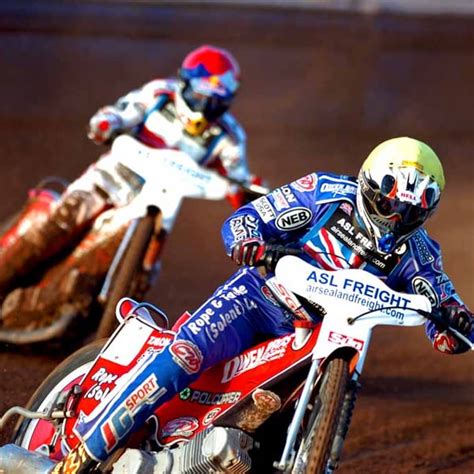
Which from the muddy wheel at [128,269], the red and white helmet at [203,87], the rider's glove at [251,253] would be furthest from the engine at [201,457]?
the red and white helmet at [203,87]

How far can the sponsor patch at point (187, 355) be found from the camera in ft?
15.7

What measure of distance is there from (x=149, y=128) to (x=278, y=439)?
3.93 meters

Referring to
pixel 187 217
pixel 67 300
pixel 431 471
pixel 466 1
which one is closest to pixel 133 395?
pixel 431 471

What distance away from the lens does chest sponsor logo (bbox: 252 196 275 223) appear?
5129 millimetres

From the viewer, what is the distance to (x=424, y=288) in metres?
5.05

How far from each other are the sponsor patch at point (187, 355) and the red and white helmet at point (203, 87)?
3.68 metres

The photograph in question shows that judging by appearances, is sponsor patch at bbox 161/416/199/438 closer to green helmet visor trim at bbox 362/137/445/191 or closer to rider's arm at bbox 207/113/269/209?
green helmet visor trim at bbox 362/137/445/191

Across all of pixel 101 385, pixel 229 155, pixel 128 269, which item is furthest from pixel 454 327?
pixel 229 155

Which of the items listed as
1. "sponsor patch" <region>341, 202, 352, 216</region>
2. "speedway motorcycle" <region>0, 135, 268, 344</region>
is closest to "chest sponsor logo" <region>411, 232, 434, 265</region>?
"sponsor patch" <region>341, 202, 352, 216</region>

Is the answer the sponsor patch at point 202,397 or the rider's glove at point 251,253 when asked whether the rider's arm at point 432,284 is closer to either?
the rider's glove at point 251,253

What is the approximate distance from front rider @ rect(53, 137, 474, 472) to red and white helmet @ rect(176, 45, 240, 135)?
3.09 metres

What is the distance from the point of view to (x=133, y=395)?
187 inches

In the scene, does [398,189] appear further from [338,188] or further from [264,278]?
[264,278]

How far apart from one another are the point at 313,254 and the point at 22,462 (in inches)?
57.2
